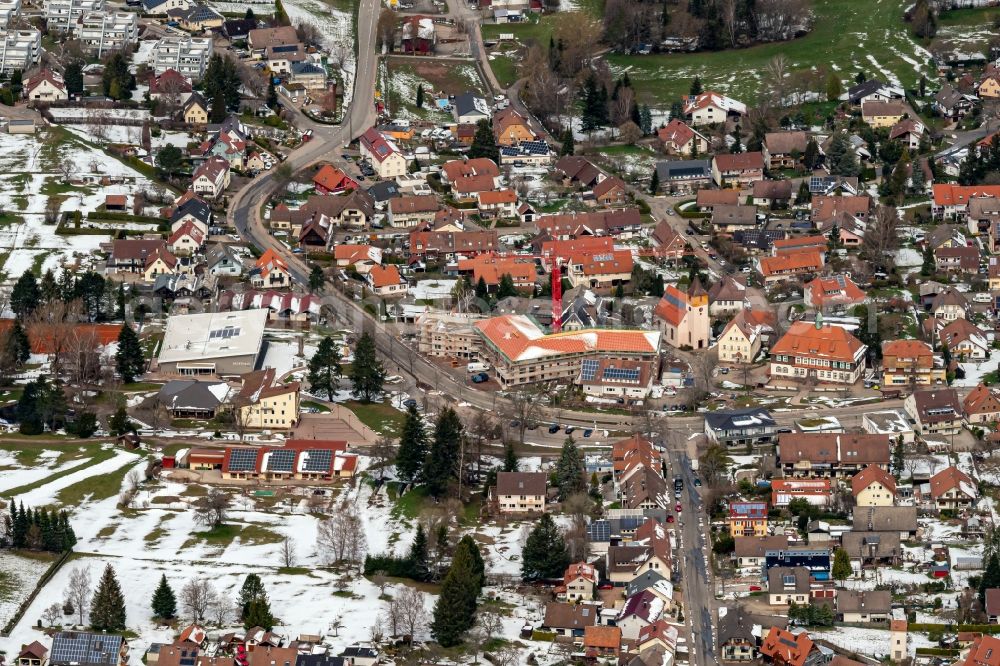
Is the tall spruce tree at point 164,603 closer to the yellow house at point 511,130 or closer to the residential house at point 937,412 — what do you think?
the residential house at point 937,412

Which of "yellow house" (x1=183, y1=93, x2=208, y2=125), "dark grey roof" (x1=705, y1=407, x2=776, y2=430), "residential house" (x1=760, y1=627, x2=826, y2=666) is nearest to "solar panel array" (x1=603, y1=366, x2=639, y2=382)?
"dark grey roof" (x1=705, y1=407, x2=776, y2=430)

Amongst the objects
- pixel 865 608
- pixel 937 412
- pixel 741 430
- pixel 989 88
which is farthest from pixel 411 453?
pixel 989 88

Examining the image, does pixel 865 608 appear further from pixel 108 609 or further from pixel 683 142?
pixel 683 142

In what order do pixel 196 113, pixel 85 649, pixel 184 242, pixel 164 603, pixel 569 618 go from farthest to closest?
pixel 196 113 → pixel 184 242 → pixel 164 603 → pixel 569 618 → pixel 85 649

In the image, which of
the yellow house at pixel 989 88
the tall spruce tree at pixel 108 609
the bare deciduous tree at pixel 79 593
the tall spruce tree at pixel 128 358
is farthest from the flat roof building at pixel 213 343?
the yellow house at pixel 989 88

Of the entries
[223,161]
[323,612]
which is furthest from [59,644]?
[223,161]
